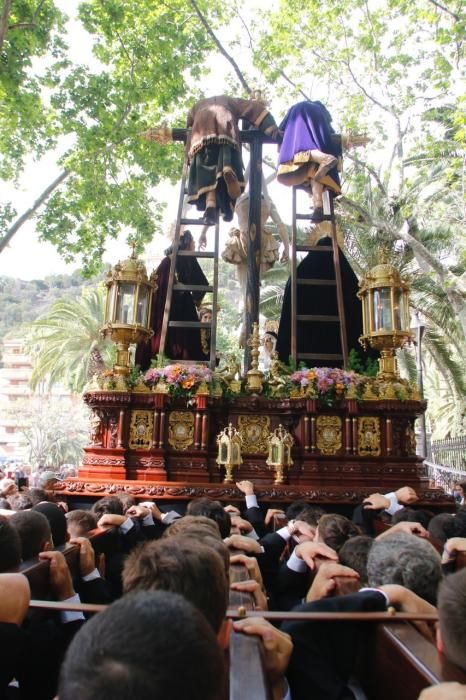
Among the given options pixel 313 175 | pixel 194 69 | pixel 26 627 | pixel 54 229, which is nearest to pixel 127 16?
pixel 194 69

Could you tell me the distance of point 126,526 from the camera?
474 cm

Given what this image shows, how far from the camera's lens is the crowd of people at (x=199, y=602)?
1.08m

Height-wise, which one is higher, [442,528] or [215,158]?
[215,158]

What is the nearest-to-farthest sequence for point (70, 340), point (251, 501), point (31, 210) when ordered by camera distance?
point (251, 501) < point (31, 210) < point (70, 340)

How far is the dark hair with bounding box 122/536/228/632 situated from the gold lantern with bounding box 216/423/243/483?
5.53 m

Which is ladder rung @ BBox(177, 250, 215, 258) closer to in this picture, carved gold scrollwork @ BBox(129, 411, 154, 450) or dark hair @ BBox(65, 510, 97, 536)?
carved gold scrollwork @ BBox(129, 411, 154, 450)

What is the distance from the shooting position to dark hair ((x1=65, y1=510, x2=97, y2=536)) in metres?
4.31

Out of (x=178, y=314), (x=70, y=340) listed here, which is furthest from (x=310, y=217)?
(x=70, y=340)

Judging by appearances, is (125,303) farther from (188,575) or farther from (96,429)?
(188,575)

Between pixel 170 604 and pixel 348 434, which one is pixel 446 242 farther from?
pixel 170 604

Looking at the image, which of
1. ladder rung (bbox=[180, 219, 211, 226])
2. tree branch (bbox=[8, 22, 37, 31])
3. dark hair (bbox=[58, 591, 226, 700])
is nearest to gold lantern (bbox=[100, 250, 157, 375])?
ladder rung (bbox=[180, 219, 211, 226])

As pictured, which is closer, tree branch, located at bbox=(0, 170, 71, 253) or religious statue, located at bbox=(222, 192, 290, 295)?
religious statue, located at bbox=(222, 192, 290, 295)

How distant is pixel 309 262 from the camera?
10.2 metres

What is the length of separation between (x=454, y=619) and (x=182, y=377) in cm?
632
